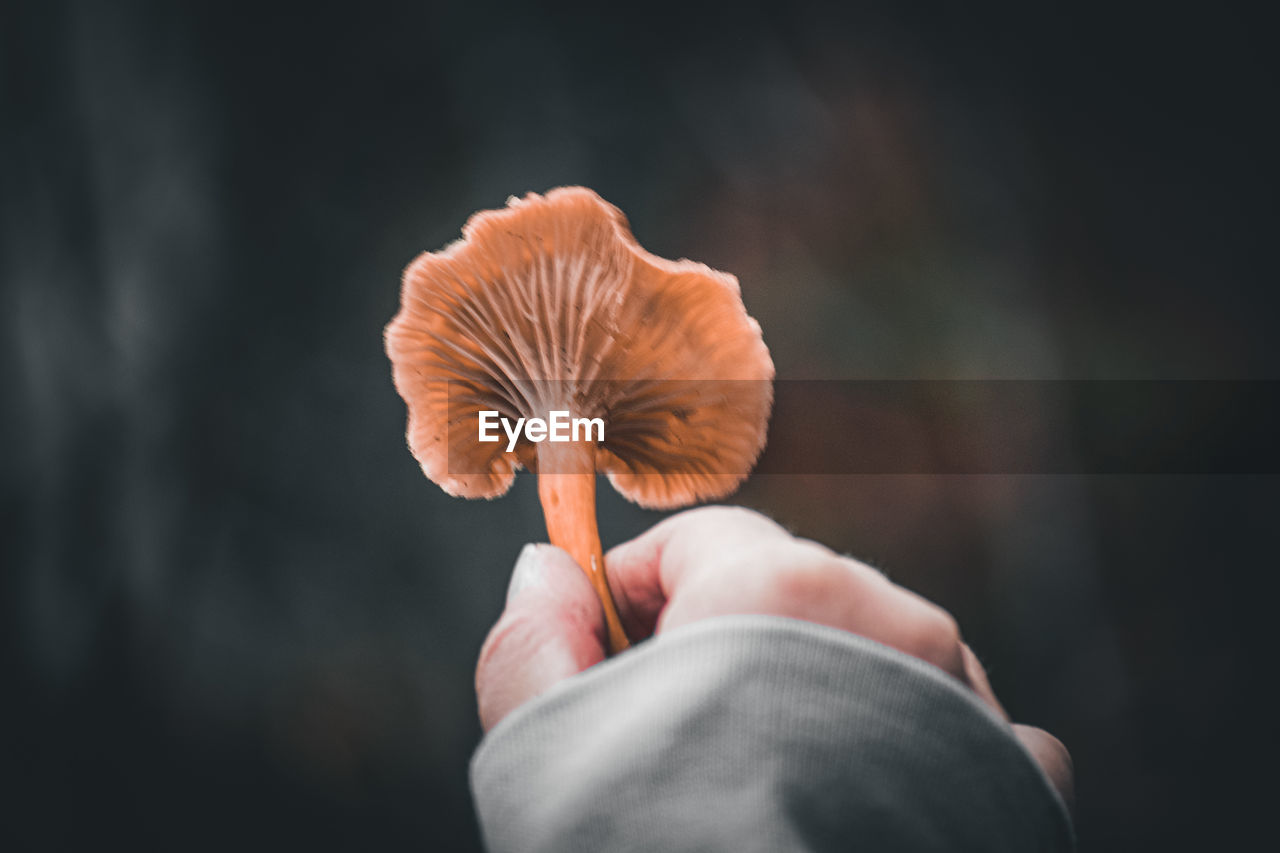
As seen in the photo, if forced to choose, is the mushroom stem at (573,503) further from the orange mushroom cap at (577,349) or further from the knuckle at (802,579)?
the knuckle at (802,579)

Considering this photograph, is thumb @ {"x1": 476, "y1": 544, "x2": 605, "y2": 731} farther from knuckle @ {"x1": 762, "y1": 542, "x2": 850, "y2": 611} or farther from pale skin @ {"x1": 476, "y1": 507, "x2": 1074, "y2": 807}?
knuckle @ {"x1": 762, "y1": 542, "x2": 850, "y2": 611}

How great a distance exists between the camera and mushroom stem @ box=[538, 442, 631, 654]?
51 cm

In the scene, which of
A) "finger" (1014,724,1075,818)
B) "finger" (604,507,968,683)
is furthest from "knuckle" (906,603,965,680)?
"finger" (1014,724,1075,818)

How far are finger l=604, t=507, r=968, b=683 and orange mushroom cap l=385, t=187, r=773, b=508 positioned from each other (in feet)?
0.45

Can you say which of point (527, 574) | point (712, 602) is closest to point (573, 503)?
A: point (527, 574)

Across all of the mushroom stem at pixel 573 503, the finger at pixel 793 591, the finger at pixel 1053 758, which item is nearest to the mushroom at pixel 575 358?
the mushroom stem at pixel 573 503

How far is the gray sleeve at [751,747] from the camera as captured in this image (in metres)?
0.28

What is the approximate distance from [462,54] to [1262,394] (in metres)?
0.76

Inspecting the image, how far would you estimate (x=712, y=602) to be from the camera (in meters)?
0.34

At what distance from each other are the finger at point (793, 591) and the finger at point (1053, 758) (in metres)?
0.16

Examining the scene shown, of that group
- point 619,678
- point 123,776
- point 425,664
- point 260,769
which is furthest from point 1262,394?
point 123,776

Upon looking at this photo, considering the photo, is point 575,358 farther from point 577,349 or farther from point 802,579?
point 802,579

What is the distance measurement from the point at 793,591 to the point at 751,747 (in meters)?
0.08

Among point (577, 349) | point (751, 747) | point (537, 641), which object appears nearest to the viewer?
point (751, 747)
